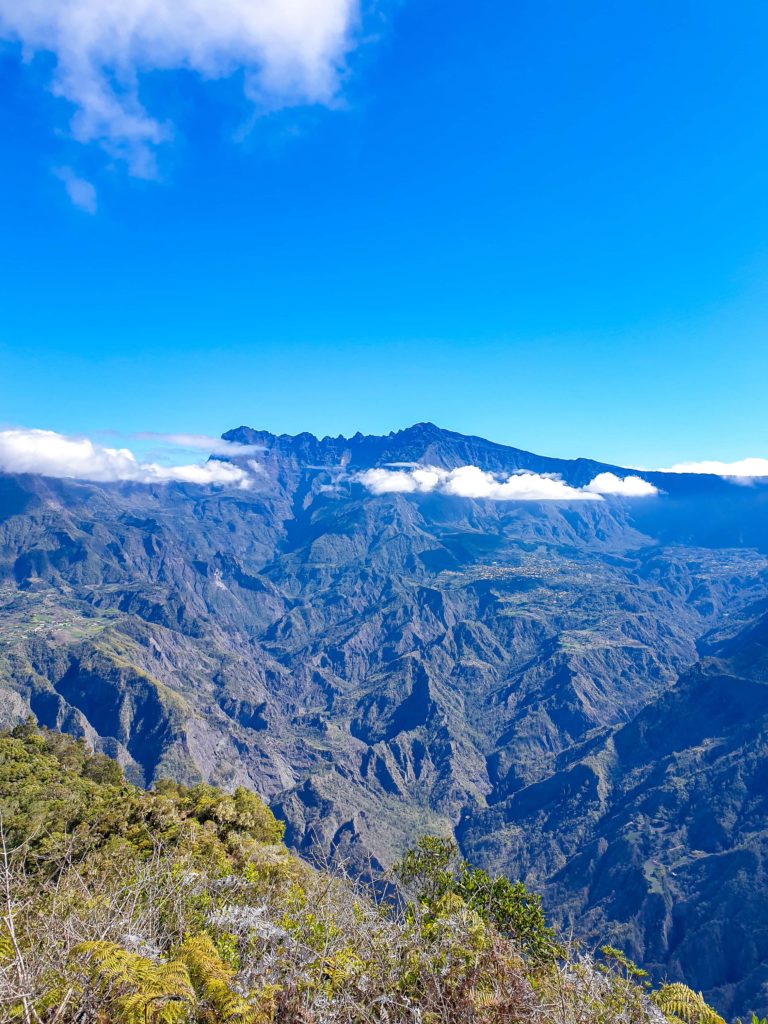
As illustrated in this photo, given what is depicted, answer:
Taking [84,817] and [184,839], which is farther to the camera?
[84,817]

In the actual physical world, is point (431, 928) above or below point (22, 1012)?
below

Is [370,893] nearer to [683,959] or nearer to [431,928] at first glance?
[431,928]

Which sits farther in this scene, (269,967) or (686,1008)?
(686,1008)


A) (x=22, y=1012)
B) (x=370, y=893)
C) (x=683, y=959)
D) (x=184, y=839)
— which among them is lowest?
(x=683, y=959)

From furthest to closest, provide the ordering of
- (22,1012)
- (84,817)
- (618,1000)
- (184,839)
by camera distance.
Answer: (84,817) → (184,839) → (618,1000) → (22,1012)

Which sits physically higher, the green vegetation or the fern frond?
the green vegetation

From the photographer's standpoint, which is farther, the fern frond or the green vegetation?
the fern frond

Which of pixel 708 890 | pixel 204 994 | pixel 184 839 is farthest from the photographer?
pixel 708 890

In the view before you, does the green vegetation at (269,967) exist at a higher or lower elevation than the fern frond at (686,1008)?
higher

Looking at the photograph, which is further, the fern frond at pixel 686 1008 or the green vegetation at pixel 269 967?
the fern frond at pixel 686 1008

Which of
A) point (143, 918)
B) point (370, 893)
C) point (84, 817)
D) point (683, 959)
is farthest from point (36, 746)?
point (683, 959)

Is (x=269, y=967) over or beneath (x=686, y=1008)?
over
